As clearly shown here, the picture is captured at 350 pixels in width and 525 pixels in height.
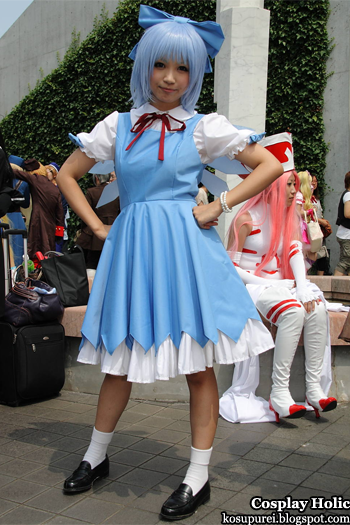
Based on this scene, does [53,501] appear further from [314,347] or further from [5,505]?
[314,347]

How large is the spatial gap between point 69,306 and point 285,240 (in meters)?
1.70

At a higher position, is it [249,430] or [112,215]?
[112,215]

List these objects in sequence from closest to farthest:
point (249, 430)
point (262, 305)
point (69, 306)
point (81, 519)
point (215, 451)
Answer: point (81, 519) < point (215, 451) < point (249, 430) < point (262, 305) < point (69, 306)

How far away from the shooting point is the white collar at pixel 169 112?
2506 mm

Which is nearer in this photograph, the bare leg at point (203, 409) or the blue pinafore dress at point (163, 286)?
the blue pinafore dress at point (163, 286)

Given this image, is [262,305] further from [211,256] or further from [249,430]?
[211,256]

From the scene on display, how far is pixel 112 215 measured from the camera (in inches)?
274

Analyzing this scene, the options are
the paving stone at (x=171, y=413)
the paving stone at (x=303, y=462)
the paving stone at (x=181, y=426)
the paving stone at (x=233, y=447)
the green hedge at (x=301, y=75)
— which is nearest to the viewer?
the paving stone at (x=303, y=462)

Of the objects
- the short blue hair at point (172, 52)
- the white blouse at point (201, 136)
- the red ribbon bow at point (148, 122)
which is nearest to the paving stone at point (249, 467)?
the white blouse at point (201, 136)

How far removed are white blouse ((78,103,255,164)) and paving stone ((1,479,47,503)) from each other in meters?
1.54

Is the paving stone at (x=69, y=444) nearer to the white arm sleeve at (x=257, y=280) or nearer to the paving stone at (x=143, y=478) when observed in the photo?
the paving stone at (x=143, y=478)

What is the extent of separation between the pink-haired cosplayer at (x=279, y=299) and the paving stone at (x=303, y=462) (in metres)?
0.44

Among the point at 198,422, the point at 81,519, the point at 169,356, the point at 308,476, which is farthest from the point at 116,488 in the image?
the point at 308,476

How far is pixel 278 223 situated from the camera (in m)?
3.86
